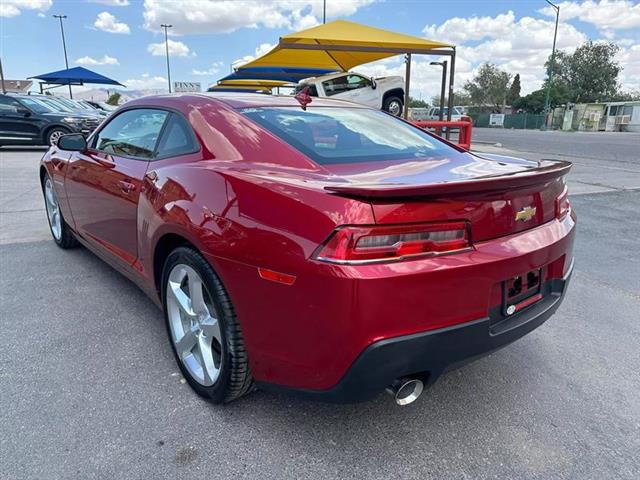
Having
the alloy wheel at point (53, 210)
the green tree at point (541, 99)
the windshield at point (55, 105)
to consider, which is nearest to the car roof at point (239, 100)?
the alloy wheel at point (53, 210)

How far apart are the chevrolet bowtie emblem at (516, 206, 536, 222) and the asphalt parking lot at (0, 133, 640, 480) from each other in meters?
0.94

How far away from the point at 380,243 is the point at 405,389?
627 millimetres

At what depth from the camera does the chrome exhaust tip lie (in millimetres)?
1813

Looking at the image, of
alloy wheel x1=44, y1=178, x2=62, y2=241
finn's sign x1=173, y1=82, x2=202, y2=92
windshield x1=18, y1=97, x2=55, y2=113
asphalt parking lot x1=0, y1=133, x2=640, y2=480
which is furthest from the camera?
finn's sign x1=173, y1=82, x2=202, y2=92

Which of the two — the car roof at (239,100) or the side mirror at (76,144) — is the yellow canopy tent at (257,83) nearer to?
the side mirror at (76,144)

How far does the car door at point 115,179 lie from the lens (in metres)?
2.87

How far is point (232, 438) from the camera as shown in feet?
6.82

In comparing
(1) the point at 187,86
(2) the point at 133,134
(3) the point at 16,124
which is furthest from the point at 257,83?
(2) the point at 133,134

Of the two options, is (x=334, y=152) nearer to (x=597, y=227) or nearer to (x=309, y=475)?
(x=309, y=475)

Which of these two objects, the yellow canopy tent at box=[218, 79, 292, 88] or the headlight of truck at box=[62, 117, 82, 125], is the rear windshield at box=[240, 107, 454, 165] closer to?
the headlight of truck at box=[62, 117, 82, 125]

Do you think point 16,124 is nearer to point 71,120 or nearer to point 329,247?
point 71,120

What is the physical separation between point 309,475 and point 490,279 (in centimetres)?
103

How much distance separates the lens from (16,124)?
1284 cm

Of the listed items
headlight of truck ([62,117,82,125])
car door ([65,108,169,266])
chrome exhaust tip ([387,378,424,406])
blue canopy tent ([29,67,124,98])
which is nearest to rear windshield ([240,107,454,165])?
car door ([65,108,169,266])
